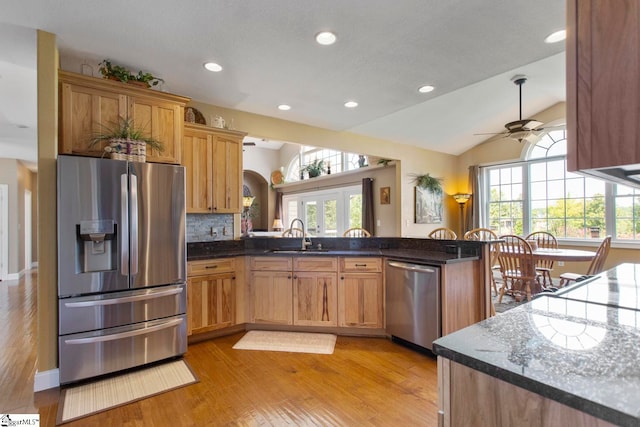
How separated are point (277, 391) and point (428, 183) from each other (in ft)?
17.0

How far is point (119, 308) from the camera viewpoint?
8.11ft

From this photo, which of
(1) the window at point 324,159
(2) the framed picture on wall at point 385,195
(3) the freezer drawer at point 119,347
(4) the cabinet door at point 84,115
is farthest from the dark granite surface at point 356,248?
(1) the window at point 324,159

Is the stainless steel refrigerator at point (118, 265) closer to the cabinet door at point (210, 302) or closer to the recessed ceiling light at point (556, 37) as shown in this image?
the cabinet door at point (210, 302)

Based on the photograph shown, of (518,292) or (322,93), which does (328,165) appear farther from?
(518,292)

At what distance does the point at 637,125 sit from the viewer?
21.7 inches

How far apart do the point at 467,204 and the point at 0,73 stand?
7779 mm

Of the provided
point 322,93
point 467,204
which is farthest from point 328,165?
point 322,93

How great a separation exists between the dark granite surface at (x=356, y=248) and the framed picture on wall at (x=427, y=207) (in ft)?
8.98

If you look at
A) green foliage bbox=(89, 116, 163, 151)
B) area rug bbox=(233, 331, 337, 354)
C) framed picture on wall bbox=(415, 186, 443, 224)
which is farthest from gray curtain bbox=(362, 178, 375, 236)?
green foliage bbox=(89, 116, 163, 151)

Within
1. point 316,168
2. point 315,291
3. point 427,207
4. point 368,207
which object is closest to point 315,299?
point 315,291

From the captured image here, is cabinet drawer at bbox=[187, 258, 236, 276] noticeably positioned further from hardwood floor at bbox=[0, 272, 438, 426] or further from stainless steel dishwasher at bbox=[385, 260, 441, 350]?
stainless steel dishwasher at bbox=[385, 260, 441, 350]

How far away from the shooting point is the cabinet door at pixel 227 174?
360 centimetres

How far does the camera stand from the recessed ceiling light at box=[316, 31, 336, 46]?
7.73 feet

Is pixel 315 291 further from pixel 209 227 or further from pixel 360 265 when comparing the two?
pixel 209 227
